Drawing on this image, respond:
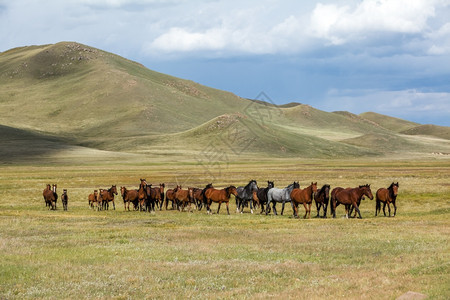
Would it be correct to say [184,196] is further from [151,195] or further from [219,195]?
[219,195]

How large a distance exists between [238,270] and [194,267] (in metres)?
1.52

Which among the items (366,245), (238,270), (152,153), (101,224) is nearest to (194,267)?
(238,270)

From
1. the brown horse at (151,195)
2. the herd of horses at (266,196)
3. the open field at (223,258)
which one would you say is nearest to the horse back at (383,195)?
the herd of horses at (266,196)

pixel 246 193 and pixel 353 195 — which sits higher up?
pixel 353 195

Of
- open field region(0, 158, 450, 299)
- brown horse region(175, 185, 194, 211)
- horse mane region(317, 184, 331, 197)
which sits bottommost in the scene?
open field region(0, 158, 450, 299)

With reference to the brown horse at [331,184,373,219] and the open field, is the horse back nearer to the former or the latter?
the brown horse at [331,184,373,219]

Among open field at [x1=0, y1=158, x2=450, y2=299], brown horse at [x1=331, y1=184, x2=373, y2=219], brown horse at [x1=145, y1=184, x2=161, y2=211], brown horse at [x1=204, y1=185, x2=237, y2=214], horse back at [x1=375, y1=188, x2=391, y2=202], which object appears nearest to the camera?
open field at [x1=0, y1=158, x2=450, y2=299]

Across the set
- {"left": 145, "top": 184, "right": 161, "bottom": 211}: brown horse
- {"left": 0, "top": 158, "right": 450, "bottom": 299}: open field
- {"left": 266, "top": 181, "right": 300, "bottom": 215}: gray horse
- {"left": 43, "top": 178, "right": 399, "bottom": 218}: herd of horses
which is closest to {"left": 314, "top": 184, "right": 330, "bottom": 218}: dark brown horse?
{"left": 43, "top": 178, "right": 399, "bottom": 218}: herd of horses

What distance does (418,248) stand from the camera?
2070cm

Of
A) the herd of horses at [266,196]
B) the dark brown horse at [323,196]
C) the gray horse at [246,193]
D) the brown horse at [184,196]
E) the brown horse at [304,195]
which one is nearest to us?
the brown horse at [304,195]

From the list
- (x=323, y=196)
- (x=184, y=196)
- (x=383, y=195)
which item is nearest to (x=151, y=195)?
(x=184, y=196)

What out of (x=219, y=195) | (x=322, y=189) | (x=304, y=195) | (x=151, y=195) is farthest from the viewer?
(x=151, y=195)

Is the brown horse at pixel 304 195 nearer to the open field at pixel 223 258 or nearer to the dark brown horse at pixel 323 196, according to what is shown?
the dark brown horse at pixel 323 196

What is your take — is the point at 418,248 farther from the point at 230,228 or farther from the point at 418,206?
the point at 418,206
